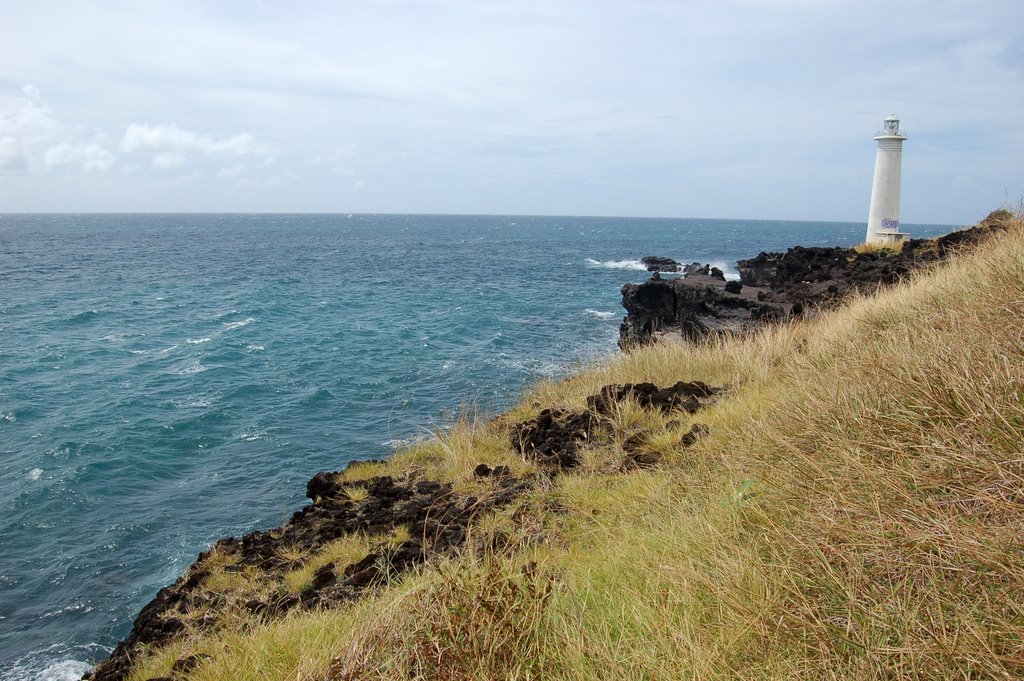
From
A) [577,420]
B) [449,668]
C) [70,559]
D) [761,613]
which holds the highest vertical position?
[761,613]

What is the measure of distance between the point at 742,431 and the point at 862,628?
9.72 ft

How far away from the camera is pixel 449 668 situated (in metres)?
2.97

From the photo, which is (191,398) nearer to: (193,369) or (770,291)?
(193,369)

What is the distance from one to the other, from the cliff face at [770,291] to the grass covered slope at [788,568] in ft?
35.5

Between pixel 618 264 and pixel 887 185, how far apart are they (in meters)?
32.7

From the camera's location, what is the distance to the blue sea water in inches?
401

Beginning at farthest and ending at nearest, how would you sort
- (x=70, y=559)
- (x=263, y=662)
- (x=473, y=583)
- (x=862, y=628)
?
(x=70, y=559) < (x=263, y=662) < (x=473, y=583) < (x=862, y=628)

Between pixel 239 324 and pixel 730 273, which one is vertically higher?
pixel 730 273

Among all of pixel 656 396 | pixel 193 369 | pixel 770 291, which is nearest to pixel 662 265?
pixel 770 291

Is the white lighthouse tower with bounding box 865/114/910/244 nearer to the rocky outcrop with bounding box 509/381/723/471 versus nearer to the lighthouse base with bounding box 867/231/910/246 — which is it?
the lighthouse base with bounding box 867/231/910/246

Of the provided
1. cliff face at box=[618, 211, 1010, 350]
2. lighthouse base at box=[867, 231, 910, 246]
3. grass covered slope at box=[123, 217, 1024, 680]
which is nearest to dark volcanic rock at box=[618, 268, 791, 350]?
cliff face at box=[618, 211, 1010, 350]

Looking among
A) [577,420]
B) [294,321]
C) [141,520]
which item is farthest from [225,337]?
[577,420]

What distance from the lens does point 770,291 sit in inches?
806

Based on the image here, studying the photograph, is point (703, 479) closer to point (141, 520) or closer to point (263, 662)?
point (263, 662)
